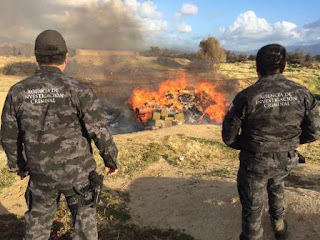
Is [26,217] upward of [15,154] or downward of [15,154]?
downward

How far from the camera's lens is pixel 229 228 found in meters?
5.46

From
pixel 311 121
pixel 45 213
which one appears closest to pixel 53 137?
pixel 45 213

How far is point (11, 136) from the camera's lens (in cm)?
340

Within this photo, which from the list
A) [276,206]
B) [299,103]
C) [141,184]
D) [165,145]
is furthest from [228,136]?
[165,145]

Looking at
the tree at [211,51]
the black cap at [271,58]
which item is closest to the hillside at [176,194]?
the black cap at [271,58]

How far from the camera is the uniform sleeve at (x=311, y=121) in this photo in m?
3.73

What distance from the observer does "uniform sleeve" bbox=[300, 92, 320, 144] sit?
147 inches

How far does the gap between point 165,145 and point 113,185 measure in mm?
3202

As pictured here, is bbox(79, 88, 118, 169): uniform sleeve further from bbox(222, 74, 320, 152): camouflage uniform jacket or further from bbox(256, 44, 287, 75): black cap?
bbox(256, 44, 287, 75): black cap

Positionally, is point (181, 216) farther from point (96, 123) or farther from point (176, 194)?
point (96, 123)

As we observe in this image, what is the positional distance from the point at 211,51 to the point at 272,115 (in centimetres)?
4039

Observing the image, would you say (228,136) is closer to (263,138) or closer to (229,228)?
(263,138)

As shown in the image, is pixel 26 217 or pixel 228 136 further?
pixel 228 136

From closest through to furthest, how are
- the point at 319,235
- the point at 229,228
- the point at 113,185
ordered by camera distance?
the point at 319,235, the point at 229,228, the point at 113,185
